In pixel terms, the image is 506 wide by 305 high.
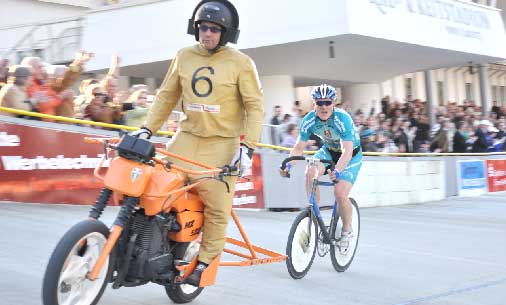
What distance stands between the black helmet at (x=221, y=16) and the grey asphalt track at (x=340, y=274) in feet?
6.62

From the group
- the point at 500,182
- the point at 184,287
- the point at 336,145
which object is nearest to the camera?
the point at 184,287

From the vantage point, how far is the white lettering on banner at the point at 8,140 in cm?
1050

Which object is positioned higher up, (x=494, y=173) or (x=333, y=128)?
(x=333, y=128)

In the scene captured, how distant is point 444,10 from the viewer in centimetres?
2244

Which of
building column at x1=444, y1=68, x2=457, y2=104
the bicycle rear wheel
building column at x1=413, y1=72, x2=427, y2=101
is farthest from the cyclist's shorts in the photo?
building column at x1=444, y1=68, x2=457, y2=104

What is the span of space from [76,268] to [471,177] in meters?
17.5

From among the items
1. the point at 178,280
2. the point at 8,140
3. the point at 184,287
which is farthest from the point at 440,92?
the point at 178,280

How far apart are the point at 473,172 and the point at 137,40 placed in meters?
9.48

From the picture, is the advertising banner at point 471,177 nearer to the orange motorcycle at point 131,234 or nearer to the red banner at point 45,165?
the red banner at point 45,165

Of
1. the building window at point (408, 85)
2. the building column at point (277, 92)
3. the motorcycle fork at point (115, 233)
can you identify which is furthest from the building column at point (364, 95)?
the motorcycle fork at point (115, 233)

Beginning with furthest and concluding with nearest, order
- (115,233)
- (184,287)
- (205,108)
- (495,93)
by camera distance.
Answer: (495,93) < (184,287) < (205,108) < (115,233)

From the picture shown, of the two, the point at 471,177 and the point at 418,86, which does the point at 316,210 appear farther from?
the point at 418,86

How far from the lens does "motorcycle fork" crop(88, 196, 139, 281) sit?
4.52 m

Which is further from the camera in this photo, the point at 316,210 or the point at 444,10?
the point at 444,10
